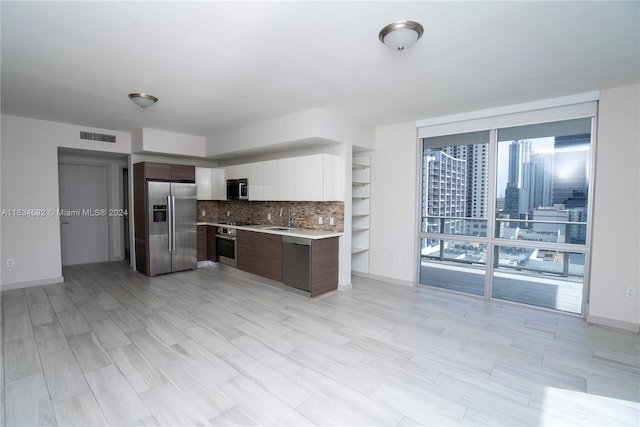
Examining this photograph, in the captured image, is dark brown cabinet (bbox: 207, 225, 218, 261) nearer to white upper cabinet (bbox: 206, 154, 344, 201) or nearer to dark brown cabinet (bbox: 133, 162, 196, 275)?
dark brown cabinet (bbox: 133, 162, 196, 275)

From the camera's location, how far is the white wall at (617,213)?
3.24 metres

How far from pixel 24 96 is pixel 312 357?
178 inches

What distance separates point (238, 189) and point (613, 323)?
5698 millimetres

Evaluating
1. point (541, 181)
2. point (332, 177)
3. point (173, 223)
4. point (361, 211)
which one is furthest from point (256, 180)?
point (541, 181)

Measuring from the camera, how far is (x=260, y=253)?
5.00m

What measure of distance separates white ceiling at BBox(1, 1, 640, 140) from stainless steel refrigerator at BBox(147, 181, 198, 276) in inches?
68.5

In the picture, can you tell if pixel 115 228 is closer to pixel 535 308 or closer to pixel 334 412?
pixel 334 412

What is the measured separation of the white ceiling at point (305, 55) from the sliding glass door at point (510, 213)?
2.05 ft

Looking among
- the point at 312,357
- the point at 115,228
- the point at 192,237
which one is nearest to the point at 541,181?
the point at 312,357

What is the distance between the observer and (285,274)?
15.1ft

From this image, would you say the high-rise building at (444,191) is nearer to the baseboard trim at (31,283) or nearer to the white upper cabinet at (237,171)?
the white upper cabinet at (237,171)

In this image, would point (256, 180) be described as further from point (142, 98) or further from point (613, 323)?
point (613, 323)

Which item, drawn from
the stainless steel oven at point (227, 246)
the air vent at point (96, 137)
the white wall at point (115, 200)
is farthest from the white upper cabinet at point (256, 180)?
the white wall at point (115, 200)

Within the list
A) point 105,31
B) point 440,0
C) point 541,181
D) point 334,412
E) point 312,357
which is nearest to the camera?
point 440,0
